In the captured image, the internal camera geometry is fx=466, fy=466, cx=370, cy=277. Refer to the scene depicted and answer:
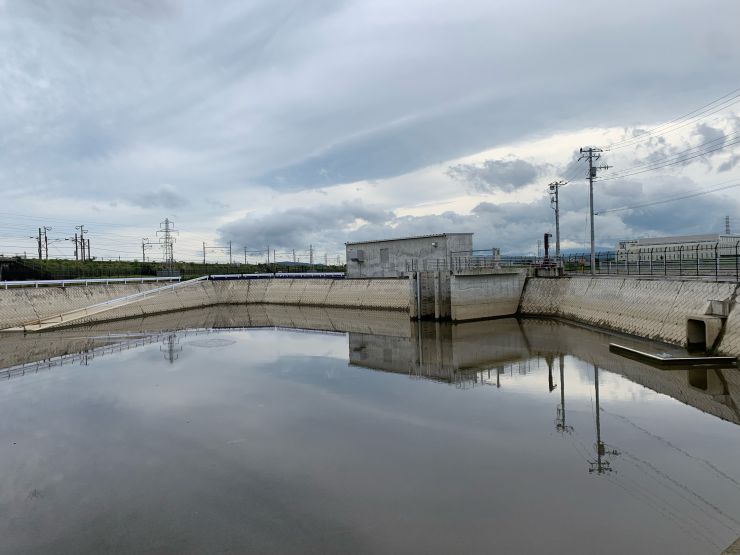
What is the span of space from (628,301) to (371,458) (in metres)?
21.9

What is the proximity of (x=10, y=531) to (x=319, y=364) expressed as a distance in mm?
13372

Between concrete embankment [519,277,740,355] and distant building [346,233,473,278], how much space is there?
23.0ft

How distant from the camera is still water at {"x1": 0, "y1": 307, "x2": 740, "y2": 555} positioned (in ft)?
23.7

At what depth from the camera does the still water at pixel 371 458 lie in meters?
7.21

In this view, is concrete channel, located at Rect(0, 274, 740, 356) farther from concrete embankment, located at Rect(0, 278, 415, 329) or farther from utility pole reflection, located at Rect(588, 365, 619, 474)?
utility pole reflection, located at Rect(588, 365, 619, 474)

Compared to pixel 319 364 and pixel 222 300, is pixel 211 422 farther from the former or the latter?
pixel 222 300

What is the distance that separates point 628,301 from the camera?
26.2 meters

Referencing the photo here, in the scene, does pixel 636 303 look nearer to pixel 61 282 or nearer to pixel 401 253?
pixel 401 253

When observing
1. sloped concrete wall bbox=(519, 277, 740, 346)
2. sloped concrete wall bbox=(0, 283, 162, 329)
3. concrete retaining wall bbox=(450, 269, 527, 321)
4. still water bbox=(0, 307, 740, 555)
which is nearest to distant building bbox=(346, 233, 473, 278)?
concrete retaining wall bbox=(450, 269, 527, 321)

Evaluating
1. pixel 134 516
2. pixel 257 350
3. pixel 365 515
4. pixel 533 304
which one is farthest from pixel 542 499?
pixel 533 304

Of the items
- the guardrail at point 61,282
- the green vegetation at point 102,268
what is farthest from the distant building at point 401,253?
the green vegetation at point 102,268

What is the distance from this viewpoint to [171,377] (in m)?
17.9

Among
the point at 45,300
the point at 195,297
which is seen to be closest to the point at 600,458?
the point at 45,300

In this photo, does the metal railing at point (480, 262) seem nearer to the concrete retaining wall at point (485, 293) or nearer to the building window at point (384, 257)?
the concrete retaining wall at point (485, 293)
